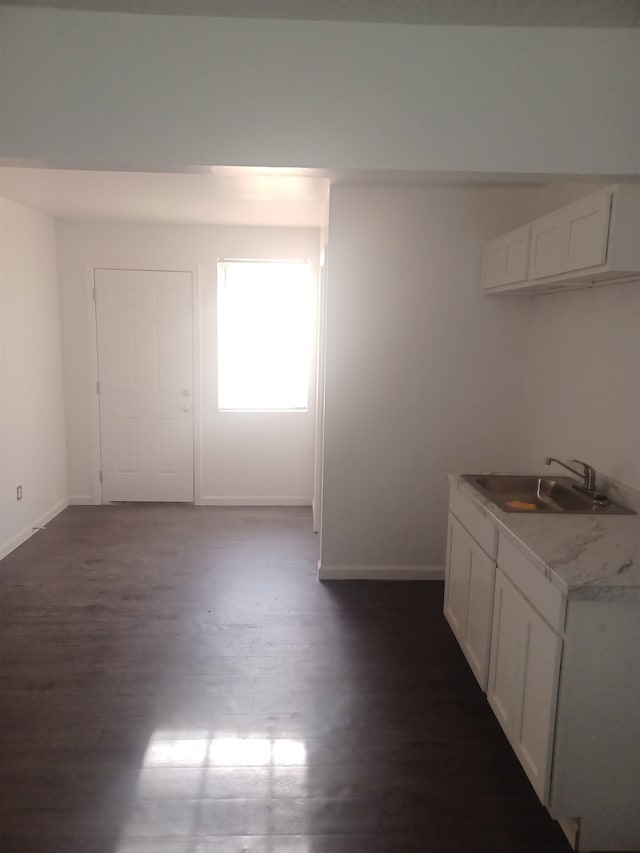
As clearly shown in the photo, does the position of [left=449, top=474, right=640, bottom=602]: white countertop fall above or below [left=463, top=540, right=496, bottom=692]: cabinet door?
above

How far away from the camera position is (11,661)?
2.97 m

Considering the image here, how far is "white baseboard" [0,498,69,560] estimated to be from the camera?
14.0ft

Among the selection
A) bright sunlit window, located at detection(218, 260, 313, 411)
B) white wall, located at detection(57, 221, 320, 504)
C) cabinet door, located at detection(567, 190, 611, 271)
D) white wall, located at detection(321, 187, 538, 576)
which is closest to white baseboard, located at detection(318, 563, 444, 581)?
white wall, located at detection(321, 187, 538, 576)

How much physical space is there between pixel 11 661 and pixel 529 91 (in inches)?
136

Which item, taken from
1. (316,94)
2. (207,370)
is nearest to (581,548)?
(316,94)

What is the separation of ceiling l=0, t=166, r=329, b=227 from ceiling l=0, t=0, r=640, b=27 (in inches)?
37.7

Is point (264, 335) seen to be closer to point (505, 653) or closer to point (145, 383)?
point (145, 383)

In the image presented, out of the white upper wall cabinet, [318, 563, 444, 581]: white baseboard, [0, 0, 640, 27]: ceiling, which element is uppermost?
[0, 0, 640, 27]: ceiling

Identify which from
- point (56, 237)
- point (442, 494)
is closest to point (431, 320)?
point (442, 494)

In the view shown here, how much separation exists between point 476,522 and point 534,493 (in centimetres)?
51

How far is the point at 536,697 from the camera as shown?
6.73 feet

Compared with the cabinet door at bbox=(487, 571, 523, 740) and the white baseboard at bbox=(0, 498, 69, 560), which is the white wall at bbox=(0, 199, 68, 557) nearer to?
the white baseboard at bbox=(0, 498, 69, 560)

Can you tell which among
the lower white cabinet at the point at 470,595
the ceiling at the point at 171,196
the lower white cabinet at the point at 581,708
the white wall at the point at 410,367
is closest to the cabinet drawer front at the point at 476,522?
the lower white cabinet at the point at 470,595

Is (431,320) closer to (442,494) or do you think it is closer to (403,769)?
(442,494)
